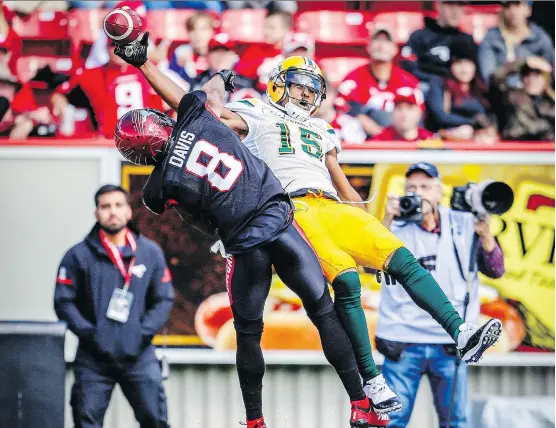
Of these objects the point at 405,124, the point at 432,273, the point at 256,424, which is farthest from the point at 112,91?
the point at 256,424

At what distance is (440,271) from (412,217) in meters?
1.30

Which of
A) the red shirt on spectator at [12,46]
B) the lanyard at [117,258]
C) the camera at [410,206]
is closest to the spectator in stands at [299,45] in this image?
the lanyard at [117,258]

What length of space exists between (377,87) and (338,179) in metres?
2.65

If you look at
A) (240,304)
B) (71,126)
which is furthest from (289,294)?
(240,304)

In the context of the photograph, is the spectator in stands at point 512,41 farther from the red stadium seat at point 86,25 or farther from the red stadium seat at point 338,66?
the red stadium seat at point 86,25

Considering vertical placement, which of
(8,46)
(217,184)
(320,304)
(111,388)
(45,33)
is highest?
(45,33)

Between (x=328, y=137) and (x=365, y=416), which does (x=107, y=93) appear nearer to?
(x=328, y=137)

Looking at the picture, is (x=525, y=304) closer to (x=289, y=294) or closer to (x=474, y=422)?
(x=474, y=422)

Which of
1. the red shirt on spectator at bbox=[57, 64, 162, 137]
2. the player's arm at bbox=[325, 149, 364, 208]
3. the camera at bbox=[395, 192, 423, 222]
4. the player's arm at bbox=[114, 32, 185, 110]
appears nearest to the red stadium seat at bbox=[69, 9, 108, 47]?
the red shirt on spectator at bbox=[57, 64, 162, 137]

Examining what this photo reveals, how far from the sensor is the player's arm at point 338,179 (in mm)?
5984

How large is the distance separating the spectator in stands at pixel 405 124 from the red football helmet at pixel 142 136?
3470 millimetres

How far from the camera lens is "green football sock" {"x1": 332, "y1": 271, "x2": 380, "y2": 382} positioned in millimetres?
5426

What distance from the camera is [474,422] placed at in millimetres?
8039

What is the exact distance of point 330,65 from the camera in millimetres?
8797
